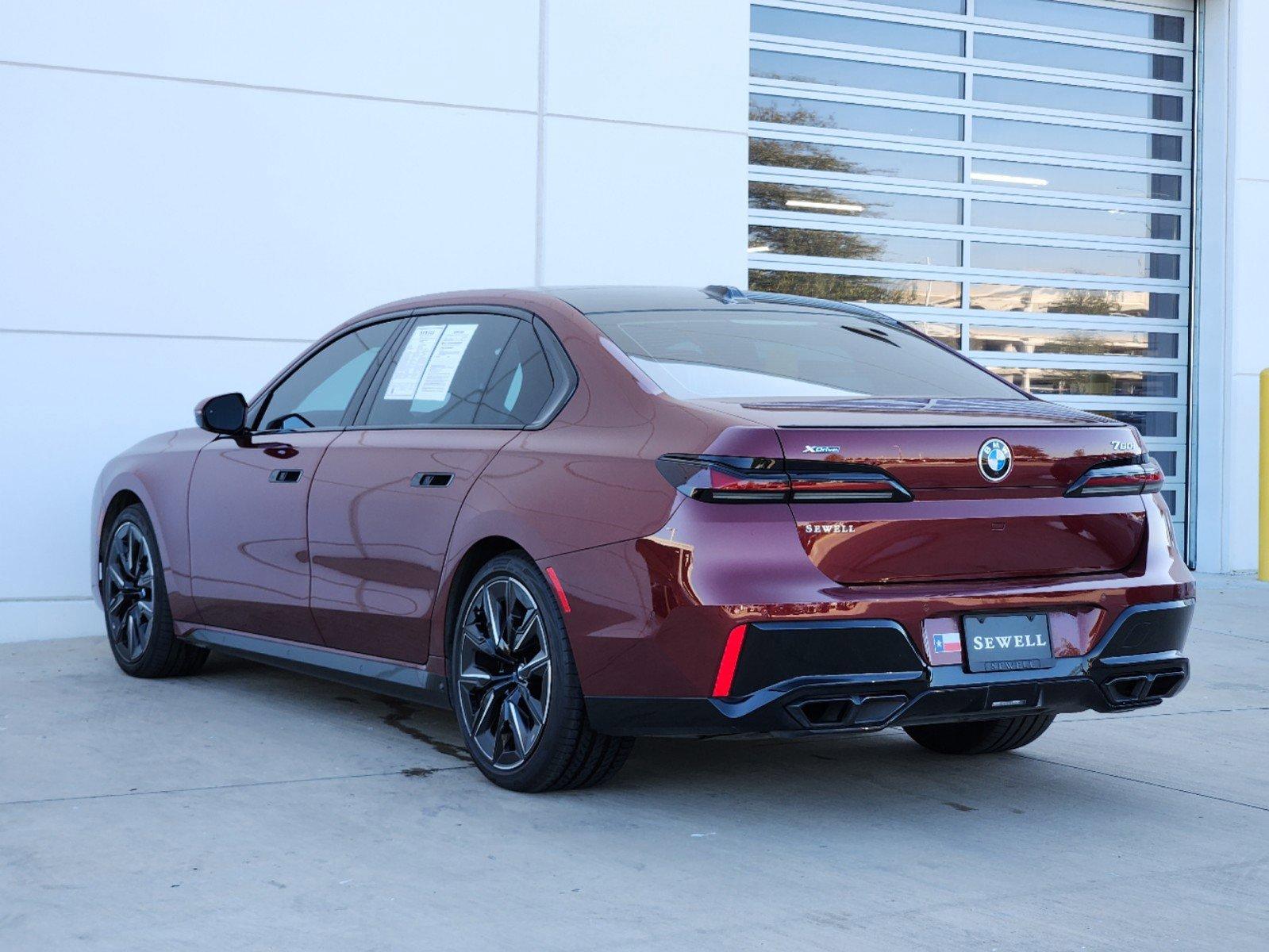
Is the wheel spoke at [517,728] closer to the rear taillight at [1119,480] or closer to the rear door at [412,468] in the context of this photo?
the rear door at [412,468]

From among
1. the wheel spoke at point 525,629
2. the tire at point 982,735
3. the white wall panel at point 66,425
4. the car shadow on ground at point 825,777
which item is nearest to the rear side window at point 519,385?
the wheel spoke at point 525,629

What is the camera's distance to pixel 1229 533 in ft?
39.3

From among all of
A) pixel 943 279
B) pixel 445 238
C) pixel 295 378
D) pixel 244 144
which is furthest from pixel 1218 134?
pixel 295 378

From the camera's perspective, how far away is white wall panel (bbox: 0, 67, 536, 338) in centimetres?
821

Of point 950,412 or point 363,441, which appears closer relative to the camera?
point 950,412

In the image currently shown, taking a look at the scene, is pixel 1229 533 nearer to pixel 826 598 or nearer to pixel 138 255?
pixel 138 255

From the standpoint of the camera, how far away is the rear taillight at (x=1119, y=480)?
4.37 m

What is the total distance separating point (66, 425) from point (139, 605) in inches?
70.9

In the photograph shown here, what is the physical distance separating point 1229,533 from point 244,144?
25.0 feet

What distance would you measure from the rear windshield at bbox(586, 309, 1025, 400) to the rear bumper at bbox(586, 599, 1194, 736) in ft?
2.72

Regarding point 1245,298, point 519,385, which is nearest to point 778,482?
point 519,385

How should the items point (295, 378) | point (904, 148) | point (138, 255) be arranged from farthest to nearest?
point (904, 148) → point (138, 255) → point (295, 378)

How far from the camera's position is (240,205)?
28.3 feet

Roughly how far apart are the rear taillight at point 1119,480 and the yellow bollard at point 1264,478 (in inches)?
299
